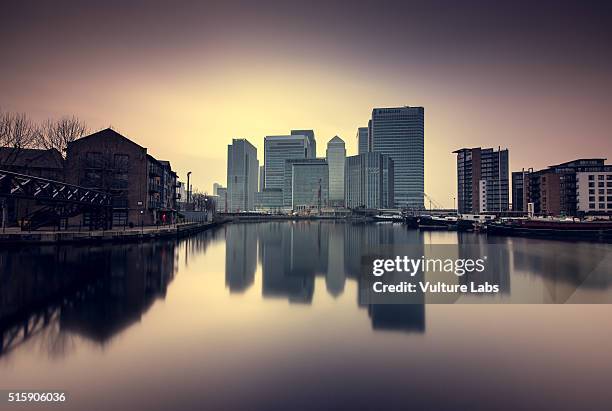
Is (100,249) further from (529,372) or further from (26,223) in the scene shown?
(529,372)

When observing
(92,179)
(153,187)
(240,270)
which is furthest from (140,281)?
(153,187)

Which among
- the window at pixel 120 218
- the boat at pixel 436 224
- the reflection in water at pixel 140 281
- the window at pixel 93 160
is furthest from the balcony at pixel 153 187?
the boat at pixel 436 224

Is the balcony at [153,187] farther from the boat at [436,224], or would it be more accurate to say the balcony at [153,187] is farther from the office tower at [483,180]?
the office tower at [483,180]

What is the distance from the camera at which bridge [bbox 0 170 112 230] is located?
2759 centimetres

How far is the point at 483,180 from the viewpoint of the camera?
13500cm

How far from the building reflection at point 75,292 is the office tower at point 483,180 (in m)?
137

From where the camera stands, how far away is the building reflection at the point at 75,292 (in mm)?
10773

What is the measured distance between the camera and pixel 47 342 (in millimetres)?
9789

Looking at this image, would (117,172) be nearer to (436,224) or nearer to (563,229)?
(563,229)

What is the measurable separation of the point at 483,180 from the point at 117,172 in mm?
133161

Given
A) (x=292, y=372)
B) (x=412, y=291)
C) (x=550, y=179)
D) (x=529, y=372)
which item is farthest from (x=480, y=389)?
(x=550, y=179)

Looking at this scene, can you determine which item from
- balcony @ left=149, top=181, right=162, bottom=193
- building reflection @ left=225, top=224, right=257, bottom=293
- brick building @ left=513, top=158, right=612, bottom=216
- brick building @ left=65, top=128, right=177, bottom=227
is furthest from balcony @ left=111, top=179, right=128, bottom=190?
brick building @ left=513, top=158, right=612, bottom=216

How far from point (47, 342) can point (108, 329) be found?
164 cm

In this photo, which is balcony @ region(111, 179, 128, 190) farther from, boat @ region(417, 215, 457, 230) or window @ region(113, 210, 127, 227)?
boat @ region(417, 215, 457, 230)
